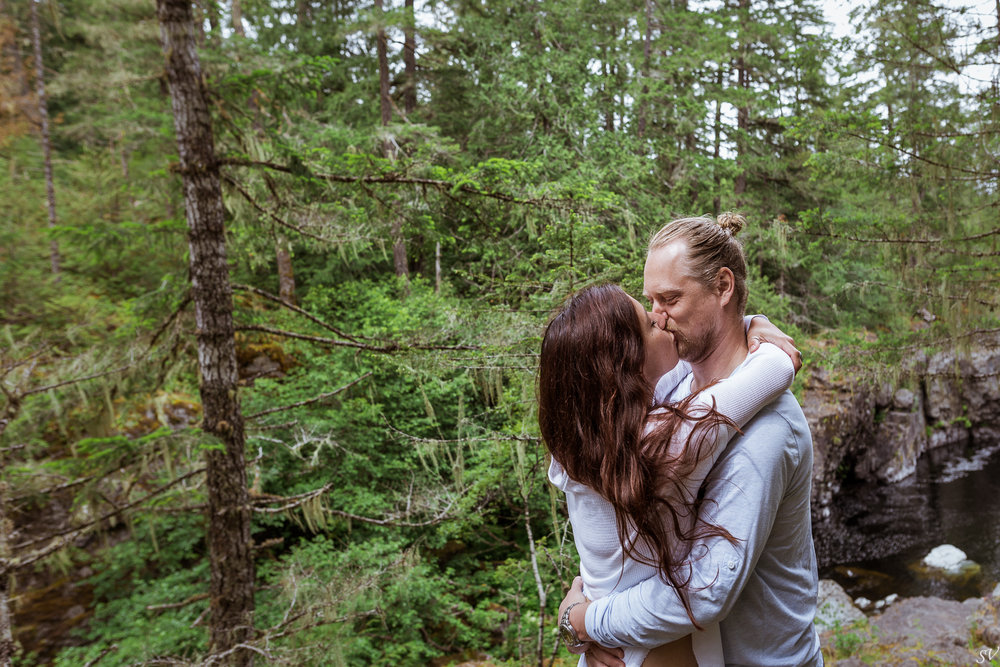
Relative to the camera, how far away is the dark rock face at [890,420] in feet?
41.3

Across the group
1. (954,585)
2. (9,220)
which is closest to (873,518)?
(954,585)

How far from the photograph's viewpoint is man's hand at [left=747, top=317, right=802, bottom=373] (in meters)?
1.55

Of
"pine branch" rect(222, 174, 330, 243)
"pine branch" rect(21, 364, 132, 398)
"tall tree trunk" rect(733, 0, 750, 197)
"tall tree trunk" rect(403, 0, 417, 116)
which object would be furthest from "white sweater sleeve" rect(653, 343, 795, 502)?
"tall tree trunk" rect(403, 0, 417, 116)

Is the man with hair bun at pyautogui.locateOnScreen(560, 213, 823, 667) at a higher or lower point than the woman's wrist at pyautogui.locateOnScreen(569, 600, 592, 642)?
higher

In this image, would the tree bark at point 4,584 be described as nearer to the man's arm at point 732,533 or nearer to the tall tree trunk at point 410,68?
the man's arm at point 732,533

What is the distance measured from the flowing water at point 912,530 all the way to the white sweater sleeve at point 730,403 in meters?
11.7

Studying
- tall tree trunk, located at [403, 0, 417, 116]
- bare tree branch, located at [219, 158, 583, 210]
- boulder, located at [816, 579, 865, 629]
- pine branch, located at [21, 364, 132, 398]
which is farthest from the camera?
tall tree trunk, located at [403, 0, 417, 116]

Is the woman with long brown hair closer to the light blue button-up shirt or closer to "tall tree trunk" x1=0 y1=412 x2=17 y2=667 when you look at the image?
the light blue button-up shirt

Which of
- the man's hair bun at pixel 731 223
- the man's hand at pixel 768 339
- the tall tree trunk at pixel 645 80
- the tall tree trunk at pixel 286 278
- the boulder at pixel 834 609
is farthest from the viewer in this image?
the tall tree trunk at pixel 286 278

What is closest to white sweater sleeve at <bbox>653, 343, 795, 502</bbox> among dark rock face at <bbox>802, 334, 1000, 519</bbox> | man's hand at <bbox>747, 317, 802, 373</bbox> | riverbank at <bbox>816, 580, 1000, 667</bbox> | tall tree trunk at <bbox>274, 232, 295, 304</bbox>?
man's hand at <bbox>747, 317, 802, 373</bbox>

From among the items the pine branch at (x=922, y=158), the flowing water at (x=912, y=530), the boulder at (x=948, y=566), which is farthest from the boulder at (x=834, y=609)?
the pine branch at (x=922, y=158)

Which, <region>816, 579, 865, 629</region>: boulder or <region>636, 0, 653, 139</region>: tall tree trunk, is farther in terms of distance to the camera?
<region>636, 0, 653, 139</region>: tall tree trunk
